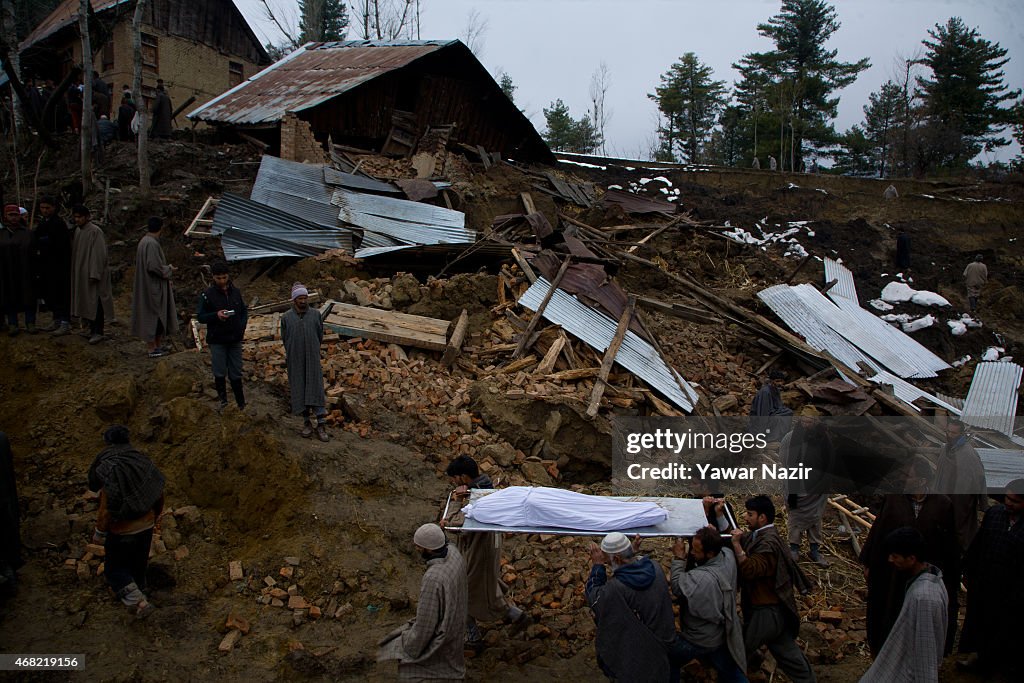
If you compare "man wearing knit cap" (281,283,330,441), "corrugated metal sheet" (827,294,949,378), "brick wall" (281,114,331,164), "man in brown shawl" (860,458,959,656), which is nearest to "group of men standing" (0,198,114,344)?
"man wearing knit cap" (281,283,330,441)

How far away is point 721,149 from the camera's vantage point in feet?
131

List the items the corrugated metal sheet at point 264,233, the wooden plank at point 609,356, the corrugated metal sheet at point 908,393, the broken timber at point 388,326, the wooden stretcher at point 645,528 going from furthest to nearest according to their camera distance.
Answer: the corrugated metal sheet at point 908,393
the corrugated metal sheet at point 264,233
the broken timber at point 388,326
the wooden plank at point 609,356
the wooden stretcher at point 645,528

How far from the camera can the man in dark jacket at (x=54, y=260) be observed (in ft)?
24.2

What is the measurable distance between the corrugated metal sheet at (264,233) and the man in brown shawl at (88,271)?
260 centimetres

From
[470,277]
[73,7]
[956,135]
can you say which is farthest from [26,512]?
[956,135]

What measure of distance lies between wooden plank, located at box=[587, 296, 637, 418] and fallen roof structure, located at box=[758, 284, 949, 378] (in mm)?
3514

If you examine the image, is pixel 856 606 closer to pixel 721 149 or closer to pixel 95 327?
pixel 95 327

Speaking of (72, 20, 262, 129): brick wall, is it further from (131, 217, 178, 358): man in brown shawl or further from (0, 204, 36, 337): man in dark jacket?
(131, 217, 178, 358): man in brown shawl

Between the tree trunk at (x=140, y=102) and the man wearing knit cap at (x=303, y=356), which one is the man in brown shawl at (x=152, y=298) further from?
the tree trunk at (x=140, y=102)

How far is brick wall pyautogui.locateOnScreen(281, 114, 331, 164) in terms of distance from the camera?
1436 centimetres

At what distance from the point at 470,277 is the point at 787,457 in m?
5.30

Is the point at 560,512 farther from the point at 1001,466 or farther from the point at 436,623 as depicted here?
the point at 1001,466

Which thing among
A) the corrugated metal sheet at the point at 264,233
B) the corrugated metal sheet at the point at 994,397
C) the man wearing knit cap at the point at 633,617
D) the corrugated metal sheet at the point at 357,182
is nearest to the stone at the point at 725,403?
the corrugated metal sheet at the point at 994,397

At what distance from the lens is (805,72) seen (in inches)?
1407
